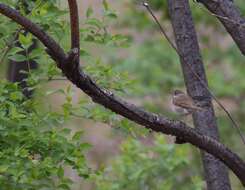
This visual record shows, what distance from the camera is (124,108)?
9.43 feet

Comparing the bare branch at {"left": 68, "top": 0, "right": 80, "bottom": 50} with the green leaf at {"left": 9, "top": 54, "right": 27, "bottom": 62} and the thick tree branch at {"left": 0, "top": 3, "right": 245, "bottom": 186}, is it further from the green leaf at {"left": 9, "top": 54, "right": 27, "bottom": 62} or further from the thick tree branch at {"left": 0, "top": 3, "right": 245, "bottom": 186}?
the green leaf at {"left": 9, "top": 54, "right": 27, "bottom": 62}

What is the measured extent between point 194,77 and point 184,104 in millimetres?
715

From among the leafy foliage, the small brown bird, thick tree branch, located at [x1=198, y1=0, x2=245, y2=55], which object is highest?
thick tree branch, located at [x1=198, y1=0, x2=245, y2=55]

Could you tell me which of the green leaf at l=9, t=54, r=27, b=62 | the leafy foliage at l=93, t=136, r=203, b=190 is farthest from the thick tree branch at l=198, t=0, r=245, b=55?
the leafy foliage at l=93, t=136, r=203, b=190

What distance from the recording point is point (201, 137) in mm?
3057

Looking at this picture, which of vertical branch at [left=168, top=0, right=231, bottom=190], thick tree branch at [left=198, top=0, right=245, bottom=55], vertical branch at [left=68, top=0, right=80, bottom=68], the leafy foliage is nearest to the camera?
vertical branch at [left=68, top=0, right=80, bottom=68]

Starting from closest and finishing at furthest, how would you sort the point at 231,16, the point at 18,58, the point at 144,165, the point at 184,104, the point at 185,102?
the point at 231,16, the point at 18,58, the point at 185,102, the point at 184,104, the point at 144,165

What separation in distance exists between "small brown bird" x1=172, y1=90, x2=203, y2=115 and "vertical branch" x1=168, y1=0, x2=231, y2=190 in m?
0.04

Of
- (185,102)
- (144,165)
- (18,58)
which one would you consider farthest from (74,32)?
(144,165)

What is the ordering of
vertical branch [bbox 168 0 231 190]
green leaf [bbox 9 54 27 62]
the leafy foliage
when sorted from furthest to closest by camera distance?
1. the leafy foliage
2. vertical branch [bbox 168 0 231 190]
3. green leaf [bbox 9 54 27 62]

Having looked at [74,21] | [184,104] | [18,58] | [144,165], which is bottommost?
[144,165]

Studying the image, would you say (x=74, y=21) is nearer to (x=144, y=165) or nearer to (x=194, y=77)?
(x=194, y=77)

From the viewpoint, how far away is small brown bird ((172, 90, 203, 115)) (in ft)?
12.7

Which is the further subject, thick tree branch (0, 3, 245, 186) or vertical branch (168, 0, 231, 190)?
vertical branch (168, 0, 231, 190)
